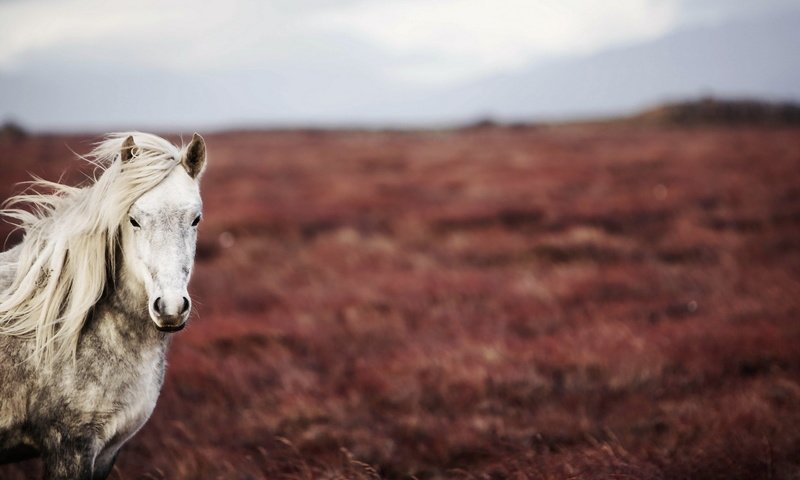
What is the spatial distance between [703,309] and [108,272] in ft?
24.3

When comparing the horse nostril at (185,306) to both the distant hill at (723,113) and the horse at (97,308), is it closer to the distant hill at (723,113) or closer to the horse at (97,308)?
the horse at (97,308)

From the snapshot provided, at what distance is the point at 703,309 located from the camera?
7.13 meters

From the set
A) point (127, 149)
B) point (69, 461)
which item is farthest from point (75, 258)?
point (69, 461)

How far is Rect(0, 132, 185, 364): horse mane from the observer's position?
96.5 inches

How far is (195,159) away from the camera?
2643 millimetres

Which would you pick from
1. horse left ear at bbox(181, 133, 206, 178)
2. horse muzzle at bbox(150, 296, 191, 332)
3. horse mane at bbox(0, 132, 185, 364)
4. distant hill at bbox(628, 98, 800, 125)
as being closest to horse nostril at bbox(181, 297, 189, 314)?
→ horse muzzle at bbox(150, 296, 191, 332)

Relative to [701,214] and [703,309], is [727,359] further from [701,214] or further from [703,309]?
[701,214]

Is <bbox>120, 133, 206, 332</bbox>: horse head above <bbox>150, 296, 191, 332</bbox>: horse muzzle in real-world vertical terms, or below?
above

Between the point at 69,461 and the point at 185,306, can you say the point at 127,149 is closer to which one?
the point at 185,306

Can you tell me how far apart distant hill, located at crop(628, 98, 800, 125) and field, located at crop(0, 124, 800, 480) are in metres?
20.0

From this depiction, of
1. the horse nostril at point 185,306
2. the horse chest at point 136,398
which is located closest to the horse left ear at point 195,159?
the horse nostril at point 185,306

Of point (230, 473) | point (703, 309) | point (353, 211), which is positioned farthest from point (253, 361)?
point (353, 211)

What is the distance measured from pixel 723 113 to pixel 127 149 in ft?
129

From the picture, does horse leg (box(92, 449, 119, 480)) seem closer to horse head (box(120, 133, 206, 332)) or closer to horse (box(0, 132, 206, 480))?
horse (box(0, 132, 206, 480))
